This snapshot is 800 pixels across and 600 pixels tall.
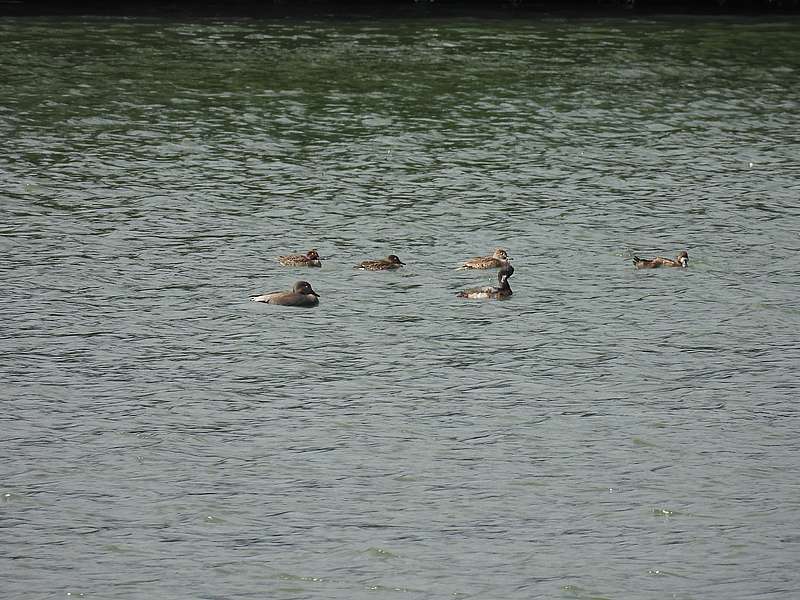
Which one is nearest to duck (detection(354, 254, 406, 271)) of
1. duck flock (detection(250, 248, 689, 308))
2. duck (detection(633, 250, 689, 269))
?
duck flock (detection(250, 248, 689, 308))

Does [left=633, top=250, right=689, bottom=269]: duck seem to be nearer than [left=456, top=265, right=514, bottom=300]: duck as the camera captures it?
No

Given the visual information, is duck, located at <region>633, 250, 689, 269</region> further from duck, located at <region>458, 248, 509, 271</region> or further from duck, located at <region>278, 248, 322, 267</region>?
duck, located at <region>278, 248, 322, 267</region>

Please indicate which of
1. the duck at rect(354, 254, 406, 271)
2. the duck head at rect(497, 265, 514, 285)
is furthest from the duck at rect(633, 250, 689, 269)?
the duck at rect(354, 254, 406, 271)

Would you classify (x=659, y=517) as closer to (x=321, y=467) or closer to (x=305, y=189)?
(x=321, y=467)

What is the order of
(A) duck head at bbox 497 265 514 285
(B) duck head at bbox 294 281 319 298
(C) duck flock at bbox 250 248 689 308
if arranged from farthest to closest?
(A) duck head at bbox 497 265 514 285
(C) duck flock at bbox 250 248 689 308
(B) duck head at bbox 294 281 319 298

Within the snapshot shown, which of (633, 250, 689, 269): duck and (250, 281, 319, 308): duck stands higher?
(633, 250, 689, 269): duck

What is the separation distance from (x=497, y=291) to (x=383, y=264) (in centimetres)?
227

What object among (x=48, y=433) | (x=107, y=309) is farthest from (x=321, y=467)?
(x=107, y=309)

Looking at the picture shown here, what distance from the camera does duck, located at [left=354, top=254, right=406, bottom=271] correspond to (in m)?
25.3

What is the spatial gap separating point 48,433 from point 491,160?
1698 centimetres

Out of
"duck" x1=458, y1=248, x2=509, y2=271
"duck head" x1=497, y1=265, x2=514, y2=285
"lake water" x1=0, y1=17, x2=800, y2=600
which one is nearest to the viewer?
"lake water" x1=0, y1=17, x2=800, y2=600

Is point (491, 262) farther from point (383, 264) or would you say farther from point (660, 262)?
point (660, 262)

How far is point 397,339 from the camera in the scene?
73.0 ft

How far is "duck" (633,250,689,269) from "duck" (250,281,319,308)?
5.63 meters
